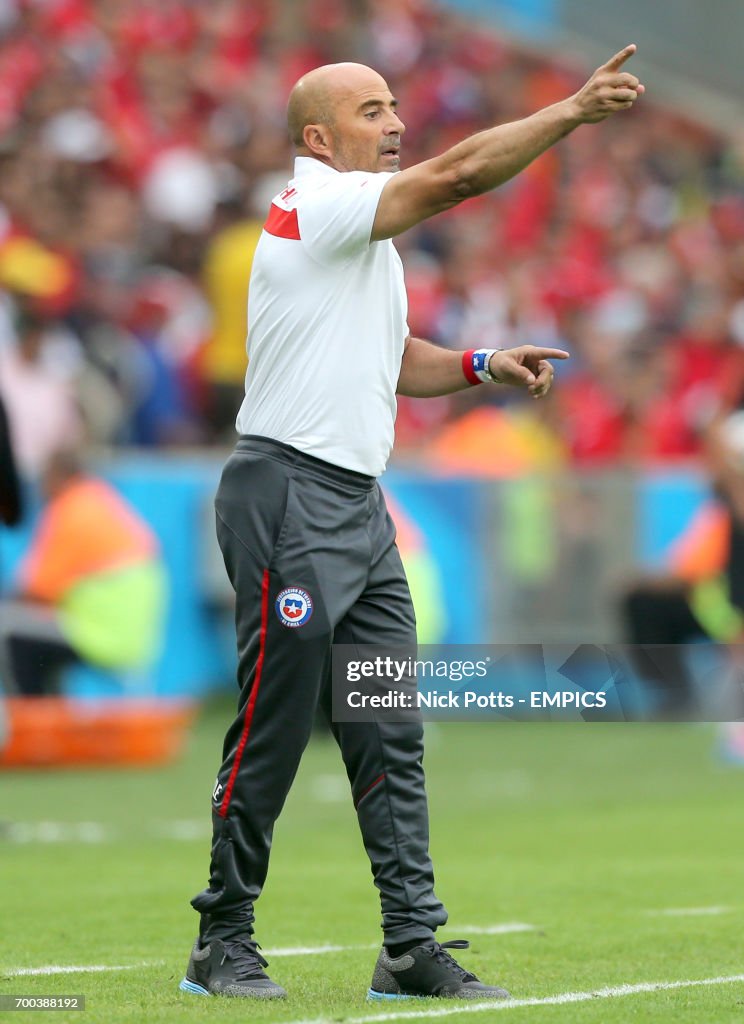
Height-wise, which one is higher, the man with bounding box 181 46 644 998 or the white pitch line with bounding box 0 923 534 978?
the man with bounding box 181 46 644 998

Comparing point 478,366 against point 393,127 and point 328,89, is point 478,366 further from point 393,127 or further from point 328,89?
point 328,89

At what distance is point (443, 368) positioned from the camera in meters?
6.10

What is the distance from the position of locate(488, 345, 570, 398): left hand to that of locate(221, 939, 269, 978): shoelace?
5.54 ft

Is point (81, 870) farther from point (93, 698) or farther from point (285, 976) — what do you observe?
point (93, 698)

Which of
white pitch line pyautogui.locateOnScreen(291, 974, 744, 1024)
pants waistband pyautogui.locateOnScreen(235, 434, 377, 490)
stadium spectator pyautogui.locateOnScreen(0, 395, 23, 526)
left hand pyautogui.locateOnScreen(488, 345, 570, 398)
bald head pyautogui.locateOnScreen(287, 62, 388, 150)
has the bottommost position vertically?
white pitch line pyautogui.locateOnScreen(291, 974, 744, 1024)

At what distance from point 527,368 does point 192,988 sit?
6.30 ft

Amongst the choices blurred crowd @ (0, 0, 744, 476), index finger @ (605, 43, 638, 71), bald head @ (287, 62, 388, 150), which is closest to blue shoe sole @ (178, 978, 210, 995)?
bald head @ (287, 62, 388, 150)

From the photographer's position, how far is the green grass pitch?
5.73 meters

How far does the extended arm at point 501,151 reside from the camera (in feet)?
16.8

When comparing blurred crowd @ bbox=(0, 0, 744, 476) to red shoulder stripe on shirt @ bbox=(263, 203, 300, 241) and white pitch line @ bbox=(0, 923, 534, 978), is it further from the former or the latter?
red shoulder stripe on shirt @ bbox=(263, 203, 300, 241)

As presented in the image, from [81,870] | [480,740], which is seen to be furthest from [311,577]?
[480,740]

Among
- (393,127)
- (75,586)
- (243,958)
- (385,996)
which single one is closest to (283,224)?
(393,127)

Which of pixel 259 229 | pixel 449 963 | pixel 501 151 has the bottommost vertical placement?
pixel 449 963

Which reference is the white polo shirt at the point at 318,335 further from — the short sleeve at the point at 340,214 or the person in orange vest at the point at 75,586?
the person in orange vest at the point at 75,586
